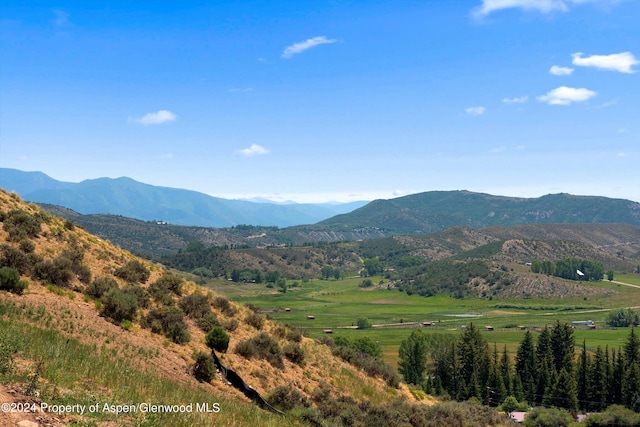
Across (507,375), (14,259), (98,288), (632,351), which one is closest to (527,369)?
(507,375)

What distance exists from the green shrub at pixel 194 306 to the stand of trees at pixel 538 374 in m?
55.5

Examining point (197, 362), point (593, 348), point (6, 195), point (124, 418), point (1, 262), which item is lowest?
point (593, 348)

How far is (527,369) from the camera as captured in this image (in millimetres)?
82812

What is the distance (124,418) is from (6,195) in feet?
106

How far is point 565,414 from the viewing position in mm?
56375

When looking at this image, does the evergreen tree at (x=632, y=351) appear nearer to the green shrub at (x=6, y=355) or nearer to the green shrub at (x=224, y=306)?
the green shrub at (x=224, y=306)

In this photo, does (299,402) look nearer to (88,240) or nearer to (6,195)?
(88,240)

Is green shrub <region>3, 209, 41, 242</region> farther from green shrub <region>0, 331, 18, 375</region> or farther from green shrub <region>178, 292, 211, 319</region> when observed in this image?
green shrub <region>0, 331, 18, 375</region>

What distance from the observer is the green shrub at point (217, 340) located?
25547 millimetres

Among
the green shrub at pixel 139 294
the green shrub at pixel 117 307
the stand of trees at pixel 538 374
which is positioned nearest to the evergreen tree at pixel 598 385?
the stand of trees at pixel 538 374

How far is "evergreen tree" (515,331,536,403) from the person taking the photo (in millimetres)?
78375

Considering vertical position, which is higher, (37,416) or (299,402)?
(37,416)

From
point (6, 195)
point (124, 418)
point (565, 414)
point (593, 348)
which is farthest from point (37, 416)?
point (593, 348)

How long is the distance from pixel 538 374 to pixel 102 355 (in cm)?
8367
